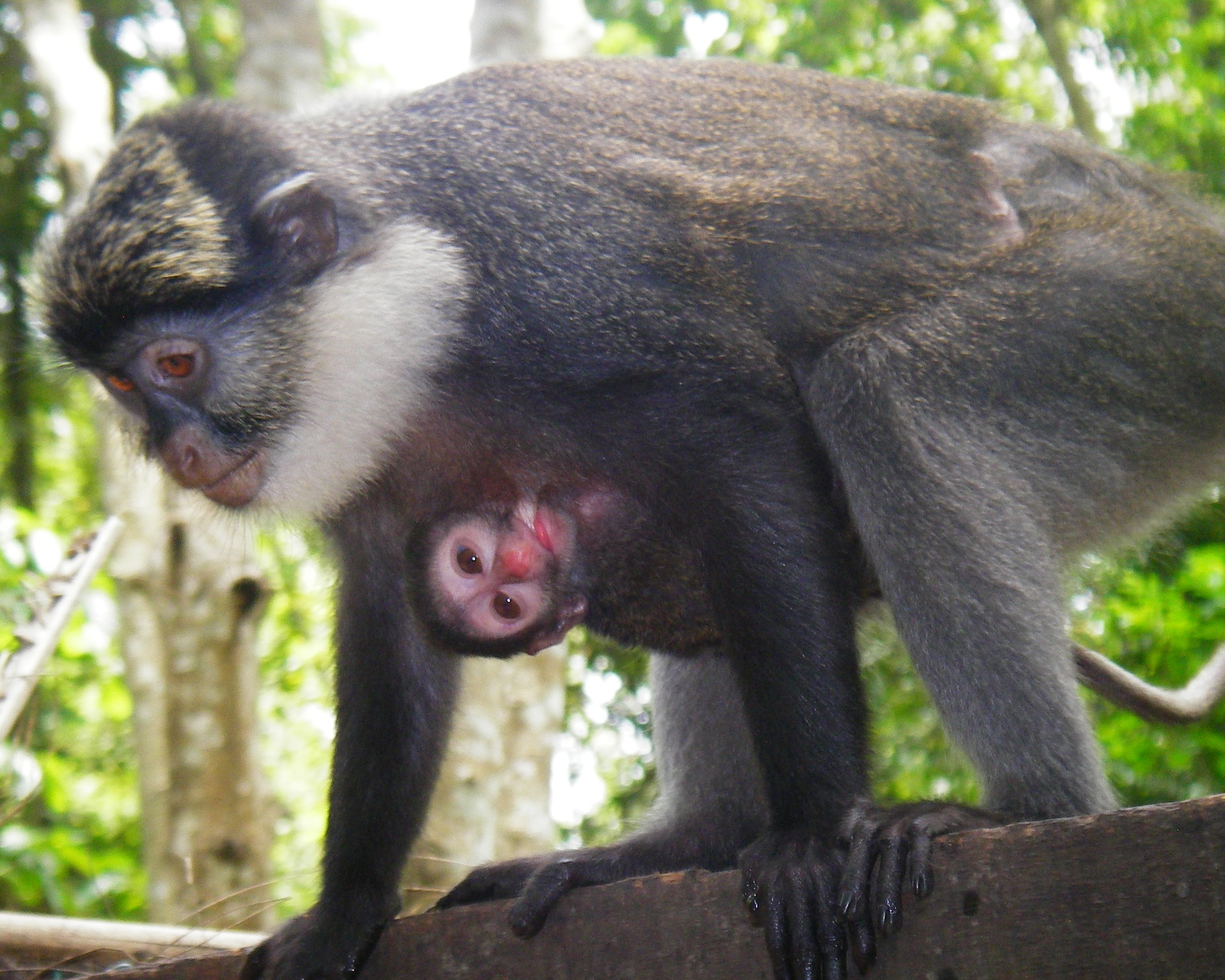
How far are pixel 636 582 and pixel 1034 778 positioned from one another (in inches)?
49.5

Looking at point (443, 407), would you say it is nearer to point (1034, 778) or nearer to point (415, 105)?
point (415, 105)

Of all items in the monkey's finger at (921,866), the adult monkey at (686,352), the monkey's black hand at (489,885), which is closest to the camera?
the monkey's finger at (921,866)

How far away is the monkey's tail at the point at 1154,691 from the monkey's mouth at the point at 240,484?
2162 millimetres

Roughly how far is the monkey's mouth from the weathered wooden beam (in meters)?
1.37

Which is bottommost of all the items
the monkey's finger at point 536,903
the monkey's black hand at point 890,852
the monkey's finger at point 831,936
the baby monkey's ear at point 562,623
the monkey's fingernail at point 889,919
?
the monkey's finger at point 536,903

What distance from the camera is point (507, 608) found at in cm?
352

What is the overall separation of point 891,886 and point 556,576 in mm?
1555

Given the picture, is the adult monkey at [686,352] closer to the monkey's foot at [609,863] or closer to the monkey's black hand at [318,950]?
the monkey's black hand at [318,950]

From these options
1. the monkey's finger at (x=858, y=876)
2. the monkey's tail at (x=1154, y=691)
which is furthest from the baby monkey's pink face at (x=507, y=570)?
the monkey's tail at (x=1154, y=691)

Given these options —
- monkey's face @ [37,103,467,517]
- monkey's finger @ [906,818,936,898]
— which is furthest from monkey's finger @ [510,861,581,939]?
monkey's face @ [37,103,467,517]

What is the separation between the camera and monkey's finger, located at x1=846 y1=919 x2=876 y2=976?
2.30m

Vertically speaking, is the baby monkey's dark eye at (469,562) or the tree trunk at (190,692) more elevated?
the baby monkey's dark eye at (469,562)

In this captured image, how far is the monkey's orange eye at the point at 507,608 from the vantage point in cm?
351

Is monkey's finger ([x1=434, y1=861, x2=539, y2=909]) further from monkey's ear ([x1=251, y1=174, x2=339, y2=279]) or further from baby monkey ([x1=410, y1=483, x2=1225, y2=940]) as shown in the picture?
monkey's ear ([x1=251, y1=174, x2=339, y2=279])
